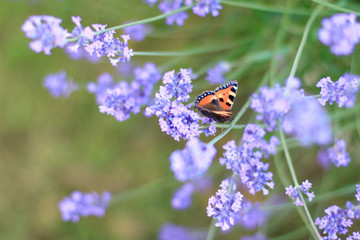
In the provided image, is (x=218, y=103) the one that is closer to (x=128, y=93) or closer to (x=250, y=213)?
(x=128, y=93)

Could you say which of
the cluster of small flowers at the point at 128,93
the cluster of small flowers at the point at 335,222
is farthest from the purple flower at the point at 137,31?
the cluster of small flowers at the point at 335,222

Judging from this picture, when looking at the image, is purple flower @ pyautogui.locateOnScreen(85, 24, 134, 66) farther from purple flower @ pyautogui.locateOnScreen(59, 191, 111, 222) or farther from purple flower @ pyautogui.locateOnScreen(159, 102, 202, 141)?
purple flower @ pyautogui.locateOnScreen(59, 191, 111, 222)

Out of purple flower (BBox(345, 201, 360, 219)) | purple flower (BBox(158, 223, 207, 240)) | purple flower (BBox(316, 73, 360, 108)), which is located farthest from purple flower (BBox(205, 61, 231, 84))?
purple flower (BBox(158, 223, 207, 240))

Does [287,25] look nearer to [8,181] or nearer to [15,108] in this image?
[15,108]

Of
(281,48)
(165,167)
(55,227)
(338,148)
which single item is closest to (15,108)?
(55,227)

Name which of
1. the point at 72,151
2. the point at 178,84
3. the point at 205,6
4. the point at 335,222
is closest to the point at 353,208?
the point at 335,222

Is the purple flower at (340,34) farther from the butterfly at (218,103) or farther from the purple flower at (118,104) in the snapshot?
the purple flower at (118,104)
